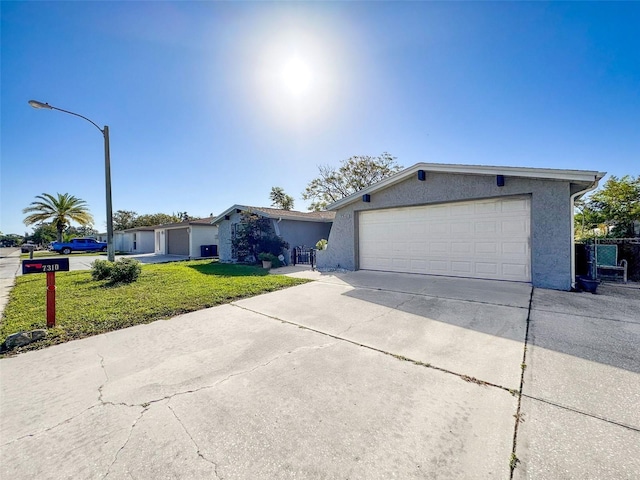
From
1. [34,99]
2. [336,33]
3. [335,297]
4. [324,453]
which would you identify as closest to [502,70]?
[336,33]

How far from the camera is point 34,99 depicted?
862cm

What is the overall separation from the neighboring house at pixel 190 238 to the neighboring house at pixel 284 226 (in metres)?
1.71

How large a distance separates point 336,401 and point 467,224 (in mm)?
7343

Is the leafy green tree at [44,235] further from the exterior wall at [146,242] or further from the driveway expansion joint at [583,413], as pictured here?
the driveway expansion joint at [583,413]

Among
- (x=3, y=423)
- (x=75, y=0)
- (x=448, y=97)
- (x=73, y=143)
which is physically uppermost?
(x=75, y=0)

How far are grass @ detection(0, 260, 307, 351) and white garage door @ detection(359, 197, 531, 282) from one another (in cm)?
349

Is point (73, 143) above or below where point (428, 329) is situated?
above

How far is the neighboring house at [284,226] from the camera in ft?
47.9

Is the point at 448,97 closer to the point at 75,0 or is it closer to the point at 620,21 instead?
the point at 620,21

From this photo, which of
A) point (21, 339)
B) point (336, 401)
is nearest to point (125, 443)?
point (336, 401)

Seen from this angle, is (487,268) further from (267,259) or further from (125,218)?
(125,218)

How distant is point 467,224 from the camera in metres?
8.08

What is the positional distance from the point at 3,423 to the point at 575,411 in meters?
4.82

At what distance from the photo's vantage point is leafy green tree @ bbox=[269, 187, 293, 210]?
36281mm
